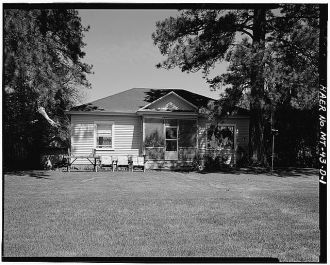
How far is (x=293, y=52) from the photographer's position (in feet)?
44.5

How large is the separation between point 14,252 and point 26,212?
7.10 ft

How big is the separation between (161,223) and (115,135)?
40.5ft

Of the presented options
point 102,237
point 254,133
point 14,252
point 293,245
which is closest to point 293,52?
point 254,133

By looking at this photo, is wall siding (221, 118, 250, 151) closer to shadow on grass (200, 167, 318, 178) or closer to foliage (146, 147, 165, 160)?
shadow on grass (200, 167, 318, 178)

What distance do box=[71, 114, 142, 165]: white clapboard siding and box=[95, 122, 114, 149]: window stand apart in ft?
0.74

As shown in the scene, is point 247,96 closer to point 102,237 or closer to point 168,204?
point 168,204

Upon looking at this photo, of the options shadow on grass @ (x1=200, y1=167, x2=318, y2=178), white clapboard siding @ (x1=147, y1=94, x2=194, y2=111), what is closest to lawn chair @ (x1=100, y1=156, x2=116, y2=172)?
white clapboard siding @ (x1=147, y1=94, x2=194, y2=111)

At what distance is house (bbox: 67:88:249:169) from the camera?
1742 centimetres

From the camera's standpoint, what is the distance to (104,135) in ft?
58.0

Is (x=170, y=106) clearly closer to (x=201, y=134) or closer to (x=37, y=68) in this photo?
(x=201, y=134)

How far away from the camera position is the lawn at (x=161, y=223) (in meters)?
4.48

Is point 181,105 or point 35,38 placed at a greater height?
point 35,38

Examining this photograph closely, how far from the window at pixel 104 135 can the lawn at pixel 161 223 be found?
8.20m

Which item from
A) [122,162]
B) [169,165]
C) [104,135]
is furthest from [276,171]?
[104,135]
